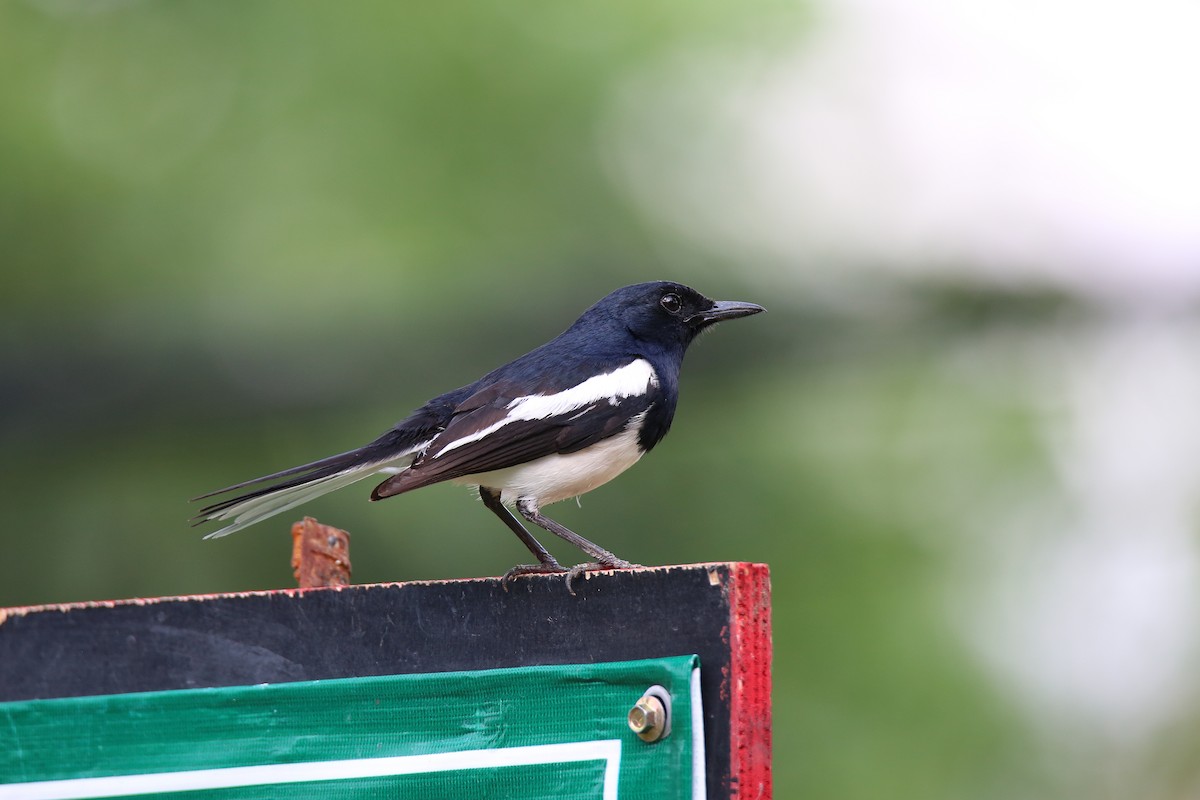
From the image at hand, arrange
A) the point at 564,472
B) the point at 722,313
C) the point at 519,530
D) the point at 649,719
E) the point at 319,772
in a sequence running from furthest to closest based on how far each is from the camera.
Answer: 1. the point at 722,313
2. the point at 519,530
3. the point at 564,472
4. the point at 319,772
5. the point at 649,719

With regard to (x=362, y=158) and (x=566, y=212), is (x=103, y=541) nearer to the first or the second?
(x=362, y=158)

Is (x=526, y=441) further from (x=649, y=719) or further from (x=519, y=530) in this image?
(x=649, y=719)

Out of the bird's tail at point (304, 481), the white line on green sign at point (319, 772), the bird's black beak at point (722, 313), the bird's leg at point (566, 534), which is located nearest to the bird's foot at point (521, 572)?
the bird's leg at point (566, 534)

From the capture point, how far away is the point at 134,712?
2.76 meters

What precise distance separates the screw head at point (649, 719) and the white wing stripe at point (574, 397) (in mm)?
1287

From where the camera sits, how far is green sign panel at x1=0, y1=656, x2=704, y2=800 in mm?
2438

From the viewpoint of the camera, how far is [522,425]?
11.6 feet

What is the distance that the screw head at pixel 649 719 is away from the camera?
2389 millimetres

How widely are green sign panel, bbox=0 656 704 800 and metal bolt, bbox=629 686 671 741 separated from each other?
0.02m

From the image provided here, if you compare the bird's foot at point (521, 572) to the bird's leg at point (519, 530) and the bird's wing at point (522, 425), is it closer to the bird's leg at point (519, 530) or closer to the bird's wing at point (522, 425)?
the bird's leg at point (519, 530)

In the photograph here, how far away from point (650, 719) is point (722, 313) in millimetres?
2056

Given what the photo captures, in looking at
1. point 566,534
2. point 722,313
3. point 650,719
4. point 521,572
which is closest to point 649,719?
point 650,719

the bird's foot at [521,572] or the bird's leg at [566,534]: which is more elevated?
the bird's leg at [566,534]

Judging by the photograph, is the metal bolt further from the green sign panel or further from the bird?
the bird
